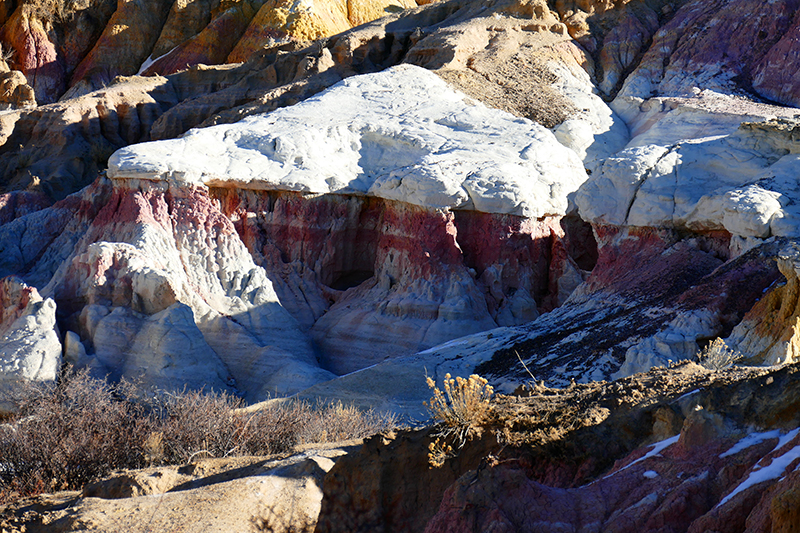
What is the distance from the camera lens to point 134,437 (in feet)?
35.8

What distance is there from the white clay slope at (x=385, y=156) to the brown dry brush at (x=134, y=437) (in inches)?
336

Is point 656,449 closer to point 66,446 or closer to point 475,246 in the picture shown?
point 66,446

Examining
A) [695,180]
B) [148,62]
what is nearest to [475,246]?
[695,180]

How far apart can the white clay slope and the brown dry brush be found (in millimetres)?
8542

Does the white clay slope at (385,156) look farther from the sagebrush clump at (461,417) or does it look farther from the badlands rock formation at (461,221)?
the sagebrush clump at (461,417)

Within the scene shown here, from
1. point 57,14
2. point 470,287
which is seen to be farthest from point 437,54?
point 57,14

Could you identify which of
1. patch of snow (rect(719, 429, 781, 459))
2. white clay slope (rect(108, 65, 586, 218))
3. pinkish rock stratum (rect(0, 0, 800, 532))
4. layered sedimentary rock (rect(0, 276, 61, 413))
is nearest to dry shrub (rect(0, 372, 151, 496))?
layered sedimentary rock (rect(0, 276, 61, 413))

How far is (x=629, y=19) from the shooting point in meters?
31.7

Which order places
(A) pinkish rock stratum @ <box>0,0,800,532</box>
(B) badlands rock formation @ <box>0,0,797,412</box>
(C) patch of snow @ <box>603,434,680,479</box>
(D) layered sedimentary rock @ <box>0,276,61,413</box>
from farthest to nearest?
(D) layered sedimentary rock @ <box>0,276,61,413</box>
(B) badlands rock formation @ <box>0,0,797,412</box>
(A) pinkish rock stratum @ <box>0,0,800,532</box>
(C) patch of snow @ <box>603,434,680,479</box>

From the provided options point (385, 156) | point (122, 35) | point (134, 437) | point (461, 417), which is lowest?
point (134, 437)

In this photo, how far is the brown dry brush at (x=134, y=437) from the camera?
10000mm

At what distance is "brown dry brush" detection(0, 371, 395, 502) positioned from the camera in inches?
394

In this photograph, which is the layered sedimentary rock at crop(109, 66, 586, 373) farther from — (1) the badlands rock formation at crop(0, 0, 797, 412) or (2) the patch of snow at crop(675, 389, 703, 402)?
(2) the patch of snow at crop(675, 389, 703, 402)

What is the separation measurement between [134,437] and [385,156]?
13.7 meters
